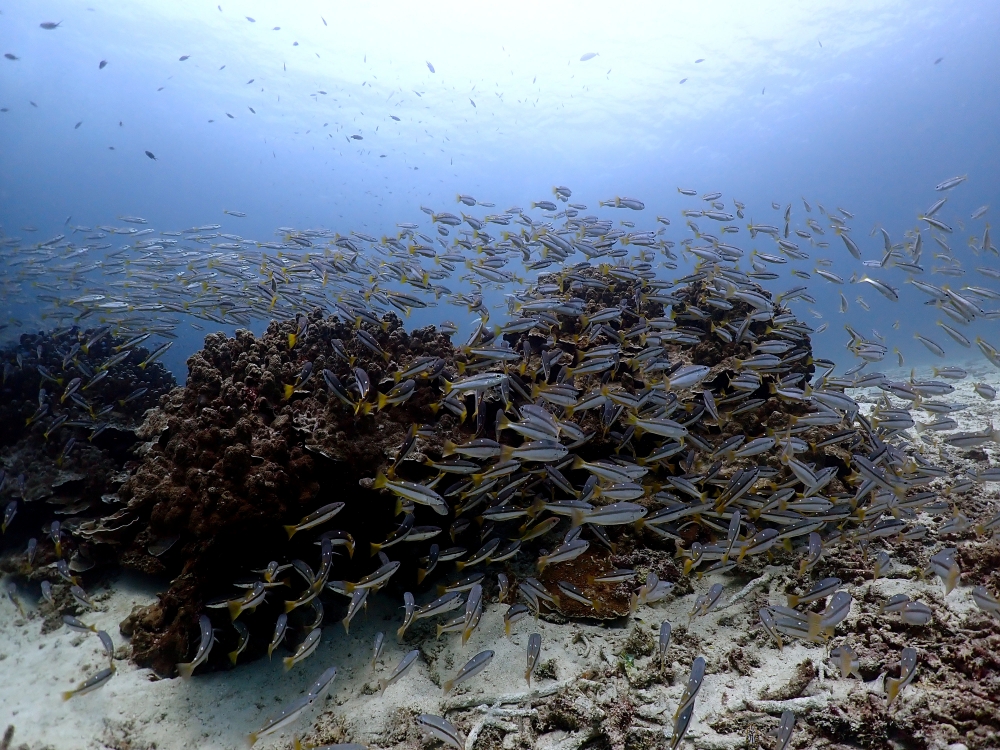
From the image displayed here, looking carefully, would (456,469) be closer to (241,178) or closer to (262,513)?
(262,513)

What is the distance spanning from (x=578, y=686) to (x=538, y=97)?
58.2 m

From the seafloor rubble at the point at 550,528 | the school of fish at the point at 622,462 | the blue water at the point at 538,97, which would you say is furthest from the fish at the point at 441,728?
the blue water at the point at 538,97

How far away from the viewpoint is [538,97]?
49.8m

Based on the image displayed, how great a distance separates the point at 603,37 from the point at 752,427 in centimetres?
4672

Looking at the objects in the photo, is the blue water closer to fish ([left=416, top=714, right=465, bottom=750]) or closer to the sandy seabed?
the sandy seabed

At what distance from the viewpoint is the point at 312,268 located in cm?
894

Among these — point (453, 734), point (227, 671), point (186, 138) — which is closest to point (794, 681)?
point (453, 734)

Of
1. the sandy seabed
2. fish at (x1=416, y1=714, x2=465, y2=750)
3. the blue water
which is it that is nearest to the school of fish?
fish at (x1=416, y1=714, x2=465, y2=750)

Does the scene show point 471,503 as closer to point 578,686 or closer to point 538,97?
point 578,686

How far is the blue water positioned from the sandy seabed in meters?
8.49

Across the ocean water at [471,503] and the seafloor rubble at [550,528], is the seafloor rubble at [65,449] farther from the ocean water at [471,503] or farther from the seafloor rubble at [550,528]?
the seafloor rubble at [550,528]

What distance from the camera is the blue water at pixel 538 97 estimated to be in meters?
38.1

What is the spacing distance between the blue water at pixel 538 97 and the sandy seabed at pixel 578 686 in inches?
334

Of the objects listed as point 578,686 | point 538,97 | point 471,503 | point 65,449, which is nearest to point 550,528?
point 471,503
